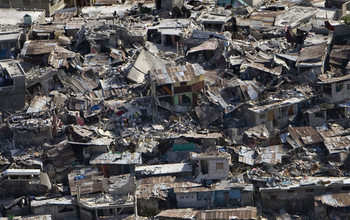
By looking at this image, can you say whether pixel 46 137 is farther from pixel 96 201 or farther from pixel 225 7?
pixel 225 7

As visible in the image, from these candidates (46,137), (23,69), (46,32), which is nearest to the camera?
(46,137)

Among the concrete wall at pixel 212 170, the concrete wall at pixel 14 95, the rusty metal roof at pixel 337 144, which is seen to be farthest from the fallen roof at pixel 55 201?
the rusty metal roof at pixel 337 144

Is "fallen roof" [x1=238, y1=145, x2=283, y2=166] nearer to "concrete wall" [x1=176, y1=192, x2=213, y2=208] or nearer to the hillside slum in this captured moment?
the hillside slum

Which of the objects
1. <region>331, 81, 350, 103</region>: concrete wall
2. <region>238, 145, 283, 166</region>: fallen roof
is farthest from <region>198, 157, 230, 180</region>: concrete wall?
<region>331, 81, 350, 103</region>: concrete wall

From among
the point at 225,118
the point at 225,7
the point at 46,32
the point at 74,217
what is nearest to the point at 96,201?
the point at 74,217

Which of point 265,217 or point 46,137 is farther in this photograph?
point 46,137

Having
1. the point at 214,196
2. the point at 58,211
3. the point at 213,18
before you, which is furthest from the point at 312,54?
the point at 58,211

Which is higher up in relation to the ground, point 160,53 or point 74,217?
point 160,53
